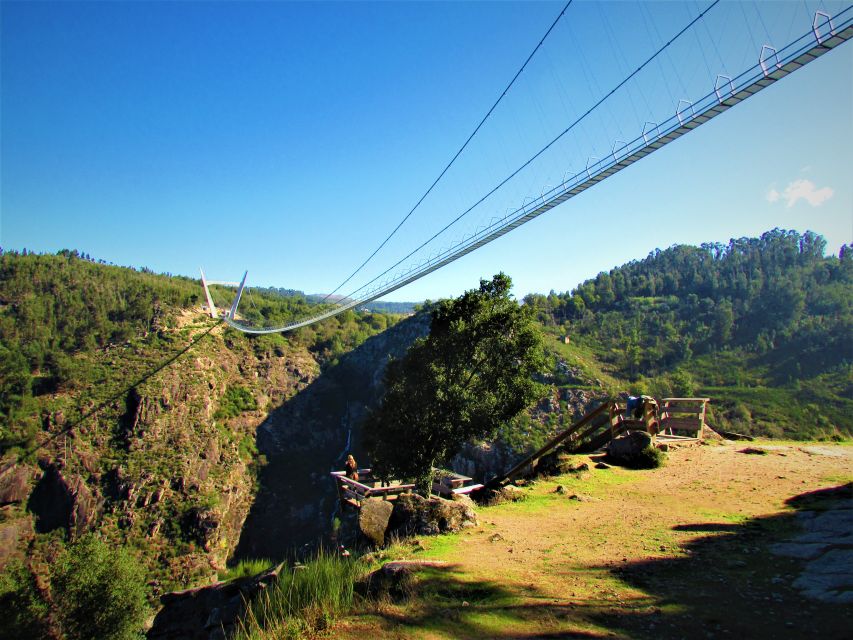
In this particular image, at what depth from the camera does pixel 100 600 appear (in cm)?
2181

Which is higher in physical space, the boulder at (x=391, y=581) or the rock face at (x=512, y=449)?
the boulder at (x=391, y=581)

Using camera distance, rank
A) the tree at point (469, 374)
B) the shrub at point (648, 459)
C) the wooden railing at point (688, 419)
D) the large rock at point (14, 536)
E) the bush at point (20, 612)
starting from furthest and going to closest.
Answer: the large rock at point (14, 536) → the bush at point (20, 612) → the tree at point (469, 374) → the wooden railing at point (688, 419) → the shrub at point (648, 459)

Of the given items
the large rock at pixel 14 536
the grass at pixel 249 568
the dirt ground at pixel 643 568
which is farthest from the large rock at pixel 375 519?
the large rock at pixel 14 536

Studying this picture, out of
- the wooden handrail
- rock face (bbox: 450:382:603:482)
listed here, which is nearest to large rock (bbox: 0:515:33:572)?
rock face (bbox: 450:382:603:482)

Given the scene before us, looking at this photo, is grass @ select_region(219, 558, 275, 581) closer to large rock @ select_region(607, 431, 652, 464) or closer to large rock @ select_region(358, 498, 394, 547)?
large rock @ select_region(358, 498, 394, 547)

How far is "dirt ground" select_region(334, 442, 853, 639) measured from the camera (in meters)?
4.43

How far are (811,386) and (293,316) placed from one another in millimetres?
98327

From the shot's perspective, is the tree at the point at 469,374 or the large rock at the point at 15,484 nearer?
the tree at the point at 469,374

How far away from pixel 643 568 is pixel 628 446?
704 centimetres

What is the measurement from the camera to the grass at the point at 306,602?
5137 mm

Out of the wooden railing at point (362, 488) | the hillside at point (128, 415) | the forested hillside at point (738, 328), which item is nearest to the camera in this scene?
the wooden railing at point (362, 488)

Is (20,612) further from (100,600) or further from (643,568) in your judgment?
(643,568)

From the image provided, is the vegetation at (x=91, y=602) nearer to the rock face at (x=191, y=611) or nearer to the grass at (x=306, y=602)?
the rock face at (x=191, y=611)

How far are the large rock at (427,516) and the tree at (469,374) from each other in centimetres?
697
